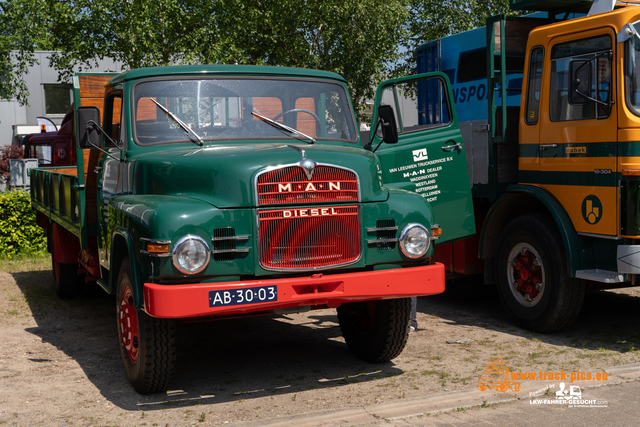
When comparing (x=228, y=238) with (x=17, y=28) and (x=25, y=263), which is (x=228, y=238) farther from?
(x=17, y=28)

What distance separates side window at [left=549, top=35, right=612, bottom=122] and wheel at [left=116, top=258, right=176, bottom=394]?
13.4ft

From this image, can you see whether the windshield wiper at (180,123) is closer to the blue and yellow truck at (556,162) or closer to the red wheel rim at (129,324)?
the red wheel rim at (129,324)

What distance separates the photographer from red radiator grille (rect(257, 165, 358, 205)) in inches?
195

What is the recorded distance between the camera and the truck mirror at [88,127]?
19.8ft

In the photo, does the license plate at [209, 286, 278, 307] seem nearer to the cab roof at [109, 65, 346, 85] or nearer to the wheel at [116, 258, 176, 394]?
the wheel at [116, 258, 176, 394]

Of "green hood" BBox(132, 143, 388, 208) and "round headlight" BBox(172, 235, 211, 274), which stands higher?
"green hood" BBox(132, 143, 388, 208)

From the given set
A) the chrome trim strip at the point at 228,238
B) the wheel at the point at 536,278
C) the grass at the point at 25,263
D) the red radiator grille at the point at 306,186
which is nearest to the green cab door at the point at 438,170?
the wheel at the point at 536,278

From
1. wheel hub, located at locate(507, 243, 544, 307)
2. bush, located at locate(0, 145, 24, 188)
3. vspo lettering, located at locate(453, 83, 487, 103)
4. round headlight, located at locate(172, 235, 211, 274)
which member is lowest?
wheel hub, located at locate(507, 243, 544, 307)

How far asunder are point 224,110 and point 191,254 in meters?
1.60

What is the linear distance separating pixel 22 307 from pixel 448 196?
555 centimetres

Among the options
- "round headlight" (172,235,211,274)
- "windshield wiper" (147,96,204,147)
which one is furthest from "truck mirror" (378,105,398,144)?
"round headlight" (172,235,211,274)

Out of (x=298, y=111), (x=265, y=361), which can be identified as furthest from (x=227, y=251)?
(x=265, y=361)

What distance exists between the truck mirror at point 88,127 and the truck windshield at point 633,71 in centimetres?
455

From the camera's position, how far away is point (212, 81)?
5.91 m
